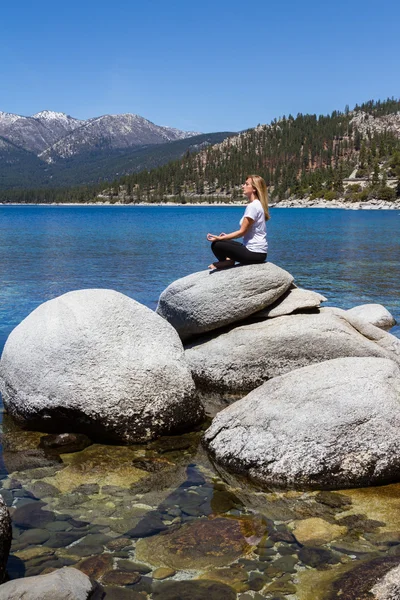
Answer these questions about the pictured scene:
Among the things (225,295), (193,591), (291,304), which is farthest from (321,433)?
(291,304)

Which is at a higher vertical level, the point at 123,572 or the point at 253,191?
the point at 253,191

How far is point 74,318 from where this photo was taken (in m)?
9.16

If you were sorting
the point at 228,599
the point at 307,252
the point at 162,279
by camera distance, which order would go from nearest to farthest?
the point at 228,599
the point at 162,279
the point at 307,252

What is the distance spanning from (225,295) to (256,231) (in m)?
1.56

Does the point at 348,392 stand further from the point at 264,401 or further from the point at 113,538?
the point at 113,538

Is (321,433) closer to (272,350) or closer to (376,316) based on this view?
(272,350)

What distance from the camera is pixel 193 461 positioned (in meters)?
8.20

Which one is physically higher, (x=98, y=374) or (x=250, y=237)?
(x=250, y=237)

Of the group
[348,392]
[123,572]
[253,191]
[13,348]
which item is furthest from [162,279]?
[123,572]

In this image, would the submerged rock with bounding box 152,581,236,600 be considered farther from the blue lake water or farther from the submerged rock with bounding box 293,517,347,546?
the blue lake water

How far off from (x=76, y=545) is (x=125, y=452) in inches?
96.4

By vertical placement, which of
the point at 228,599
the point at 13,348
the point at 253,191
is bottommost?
the point at 228,599

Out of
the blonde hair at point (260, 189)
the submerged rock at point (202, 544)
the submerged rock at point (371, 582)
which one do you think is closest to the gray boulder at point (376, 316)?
the blonde hair at point (260, 189)

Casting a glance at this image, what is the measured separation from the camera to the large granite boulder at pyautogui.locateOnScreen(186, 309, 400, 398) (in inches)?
427
